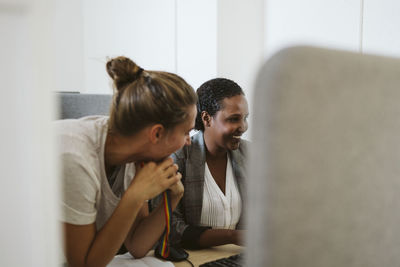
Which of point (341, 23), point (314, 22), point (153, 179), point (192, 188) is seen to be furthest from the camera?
point (314, 22)

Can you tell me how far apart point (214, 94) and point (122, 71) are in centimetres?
54

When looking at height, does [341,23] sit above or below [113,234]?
above

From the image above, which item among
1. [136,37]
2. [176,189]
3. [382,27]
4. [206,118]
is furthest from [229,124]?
[136,37]

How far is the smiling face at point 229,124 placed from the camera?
1310 millimetres

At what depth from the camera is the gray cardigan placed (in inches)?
41.6

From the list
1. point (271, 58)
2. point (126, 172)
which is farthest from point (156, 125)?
point (271, 58)

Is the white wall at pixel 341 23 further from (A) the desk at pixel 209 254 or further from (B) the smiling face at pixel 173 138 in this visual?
(A) the desk at pixel 209 254

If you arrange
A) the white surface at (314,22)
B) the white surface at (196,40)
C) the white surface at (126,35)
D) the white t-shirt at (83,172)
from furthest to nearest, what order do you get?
the white surface at (126,35) → the white surface at (196,40) → the white surface at (314,22) → the white t-shirt at (83,172)

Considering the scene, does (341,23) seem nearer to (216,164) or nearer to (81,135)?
(216,164)

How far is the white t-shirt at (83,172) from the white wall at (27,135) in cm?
43

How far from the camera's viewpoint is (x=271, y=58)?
1.37ft

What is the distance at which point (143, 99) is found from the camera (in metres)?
0.84

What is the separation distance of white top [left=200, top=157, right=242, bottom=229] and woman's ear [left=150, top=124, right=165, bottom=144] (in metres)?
0.41

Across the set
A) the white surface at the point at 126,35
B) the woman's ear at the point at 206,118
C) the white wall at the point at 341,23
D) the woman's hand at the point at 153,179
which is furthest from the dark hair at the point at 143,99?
the white surface at the point at 126,35
